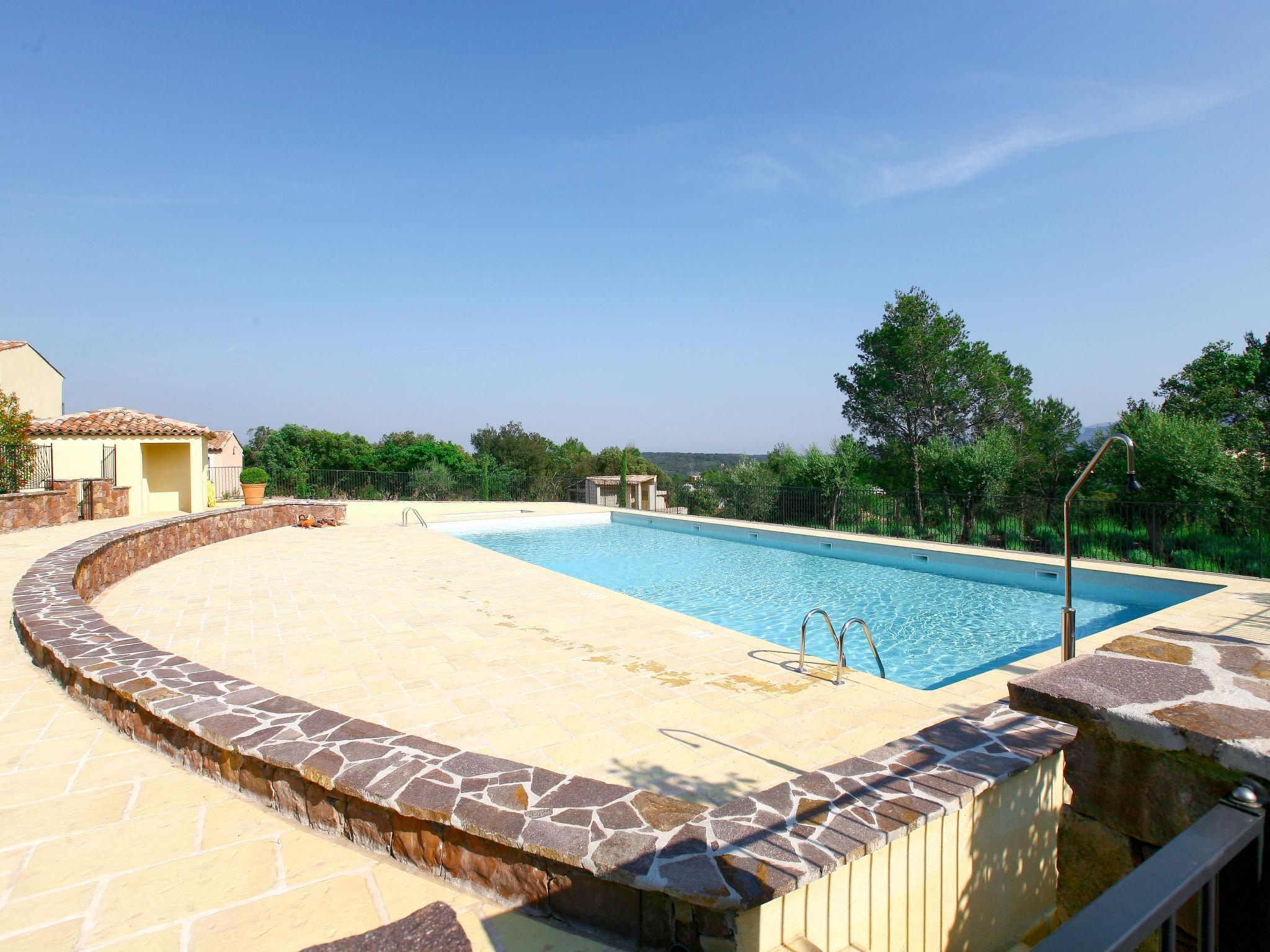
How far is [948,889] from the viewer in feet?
6.77

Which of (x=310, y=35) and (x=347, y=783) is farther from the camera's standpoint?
(x=310, y=35)

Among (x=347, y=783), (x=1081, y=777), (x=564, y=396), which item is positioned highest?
(x=564, y=396)

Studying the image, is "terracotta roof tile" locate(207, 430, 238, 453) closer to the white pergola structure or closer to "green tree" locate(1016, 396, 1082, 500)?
the white pergola structure

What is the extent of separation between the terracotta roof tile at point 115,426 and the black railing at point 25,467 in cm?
48

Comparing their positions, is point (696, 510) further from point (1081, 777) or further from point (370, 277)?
point (1081, 777)

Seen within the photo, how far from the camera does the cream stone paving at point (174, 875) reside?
6.36 feet

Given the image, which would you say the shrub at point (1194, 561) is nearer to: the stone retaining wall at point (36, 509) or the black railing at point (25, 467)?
the stone retaining wall at point (36, 509)

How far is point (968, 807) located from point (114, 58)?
593 inches

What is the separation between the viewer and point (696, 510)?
2139 centimetres

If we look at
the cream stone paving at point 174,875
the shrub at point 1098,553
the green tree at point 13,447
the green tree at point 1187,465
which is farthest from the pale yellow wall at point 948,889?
the green tree at point 13,447

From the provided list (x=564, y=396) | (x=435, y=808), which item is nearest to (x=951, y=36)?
(x=435, y=808)

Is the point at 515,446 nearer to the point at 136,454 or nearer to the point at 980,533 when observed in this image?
the point at 136,454

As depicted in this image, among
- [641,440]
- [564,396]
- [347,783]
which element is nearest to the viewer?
[347,783]

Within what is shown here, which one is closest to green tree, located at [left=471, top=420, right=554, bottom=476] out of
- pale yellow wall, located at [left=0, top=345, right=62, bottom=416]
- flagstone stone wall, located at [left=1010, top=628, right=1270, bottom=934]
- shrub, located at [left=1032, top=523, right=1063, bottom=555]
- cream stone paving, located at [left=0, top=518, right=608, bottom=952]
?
pale yellow wall, located at [left=0, top=345, right=62, bottom=416]
